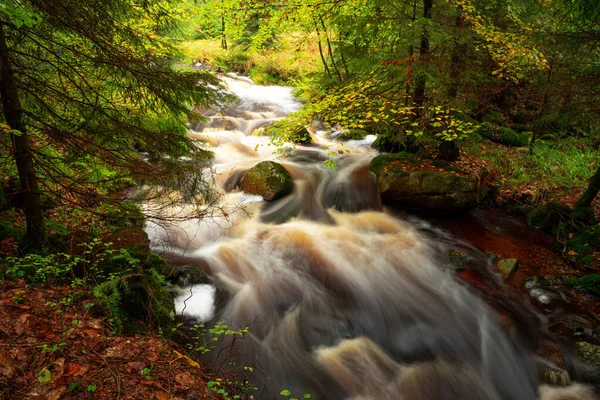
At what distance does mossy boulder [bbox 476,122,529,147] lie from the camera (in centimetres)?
1165

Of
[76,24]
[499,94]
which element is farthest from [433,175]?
[499,94]

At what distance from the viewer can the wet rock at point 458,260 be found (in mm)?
6875

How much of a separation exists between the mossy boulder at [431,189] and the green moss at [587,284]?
2681mm

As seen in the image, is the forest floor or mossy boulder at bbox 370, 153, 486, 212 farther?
mossy boulder at bbox 370, 153, 486, 212

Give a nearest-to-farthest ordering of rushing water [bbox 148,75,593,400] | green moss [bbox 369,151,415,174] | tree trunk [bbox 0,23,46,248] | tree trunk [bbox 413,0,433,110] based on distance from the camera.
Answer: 1. tree trunk [bbox 0,23,46,248]
2. rushing water [bbox 148,75,593,400]
3. tree trunk [bbox 413,0,433,110]
4. green moss [bbox 369,151,415,174]

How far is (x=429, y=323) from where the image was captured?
583 cm

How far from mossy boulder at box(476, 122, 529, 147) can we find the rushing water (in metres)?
5.54

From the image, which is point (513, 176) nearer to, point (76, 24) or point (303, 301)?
point (303, 301)

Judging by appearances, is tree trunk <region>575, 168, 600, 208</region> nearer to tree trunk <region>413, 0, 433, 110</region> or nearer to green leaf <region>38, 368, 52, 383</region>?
tree trunk <region>413, 0, 433, 110</region>

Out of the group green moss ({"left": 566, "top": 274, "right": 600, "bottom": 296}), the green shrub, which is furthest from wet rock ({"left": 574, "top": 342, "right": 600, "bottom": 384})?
the green shrub

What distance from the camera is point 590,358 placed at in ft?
15.7

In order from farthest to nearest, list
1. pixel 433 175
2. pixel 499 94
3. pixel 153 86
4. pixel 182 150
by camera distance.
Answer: pixel 499 94
pixel 433 175
pixel 182 150
pixel 153 86

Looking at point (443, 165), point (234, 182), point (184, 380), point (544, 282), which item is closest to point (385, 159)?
point (443, 165)

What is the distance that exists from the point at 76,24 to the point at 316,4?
487 centimetres
